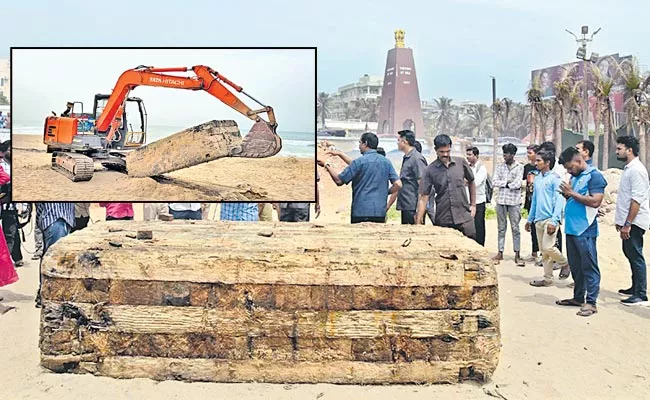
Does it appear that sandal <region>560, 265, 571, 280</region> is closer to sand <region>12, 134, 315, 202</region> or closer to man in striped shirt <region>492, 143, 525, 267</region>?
man in striped shirt <region>492, 143, 525, 267</region>

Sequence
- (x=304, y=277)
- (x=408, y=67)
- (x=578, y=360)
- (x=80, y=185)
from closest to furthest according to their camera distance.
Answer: (x=304, y=277) → (x=578, y=360) → (x=80, y=185) → (x=408, y=67)

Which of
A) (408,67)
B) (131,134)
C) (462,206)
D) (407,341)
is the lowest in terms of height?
(407,341)

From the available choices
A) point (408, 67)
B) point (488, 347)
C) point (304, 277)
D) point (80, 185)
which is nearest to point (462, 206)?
point (488, 347)

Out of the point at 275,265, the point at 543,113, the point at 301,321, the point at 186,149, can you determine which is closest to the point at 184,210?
the point at 186,149

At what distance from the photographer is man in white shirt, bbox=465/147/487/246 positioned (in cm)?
849

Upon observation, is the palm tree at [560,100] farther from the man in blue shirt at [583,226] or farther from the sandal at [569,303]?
the sandal at [569,303]

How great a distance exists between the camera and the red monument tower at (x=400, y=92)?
37.7m

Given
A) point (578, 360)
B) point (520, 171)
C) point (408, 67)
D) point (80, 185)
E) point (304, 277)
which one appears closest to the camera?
point (304, 277)

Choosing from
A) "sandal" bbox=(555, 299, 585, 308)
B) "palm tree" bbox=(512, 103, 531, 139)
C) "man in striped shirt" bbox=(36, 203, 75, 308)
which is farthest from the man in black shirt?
"palm tree" bbox=(512, 103, 531, 139)

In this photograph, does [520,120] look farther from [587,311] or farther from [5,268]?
[5,268]

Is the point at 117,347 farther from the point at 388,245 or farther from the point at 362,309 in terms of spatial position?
the point at 388,245

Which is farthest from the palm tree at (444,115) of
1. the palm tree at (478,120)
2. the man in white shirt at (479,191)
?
the man in white shirt at (479,191)

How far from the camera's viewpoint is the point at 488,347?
3.82m

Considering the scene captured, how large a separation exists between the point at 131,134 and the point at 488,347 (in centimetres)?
408
